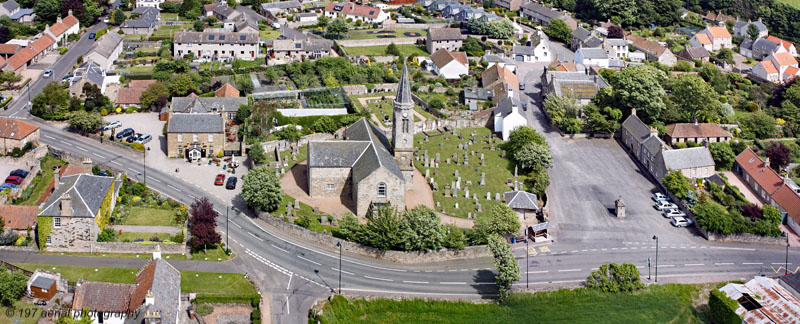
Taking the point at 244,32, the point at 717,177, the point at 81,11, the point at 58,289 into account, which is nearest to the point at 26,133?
the point at 58,289

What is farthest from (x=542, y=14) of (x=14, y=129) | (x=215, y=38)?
(x=14, y=129)

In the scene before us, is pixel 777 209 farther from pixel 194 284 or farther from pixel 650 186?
pixel 194 284

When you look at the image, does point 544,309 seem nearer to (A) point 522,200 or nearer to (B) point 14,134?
(A) point 522,200

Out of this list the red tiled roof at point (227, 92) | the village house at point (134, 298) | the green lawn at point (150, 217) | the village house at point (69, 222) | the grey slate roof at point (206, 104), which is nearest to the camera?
the village house at point (134, 298)

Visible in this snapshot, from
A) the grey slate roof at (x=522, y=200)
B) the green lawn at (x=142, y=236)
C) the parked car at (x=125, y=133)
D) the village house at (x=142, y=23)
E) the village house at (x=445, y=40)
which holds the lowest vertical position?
the village house at (x=142, y=23)

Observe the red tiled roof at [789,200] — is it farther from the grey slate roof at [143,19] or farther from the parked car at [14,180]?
the grey slate roof at [143,19]

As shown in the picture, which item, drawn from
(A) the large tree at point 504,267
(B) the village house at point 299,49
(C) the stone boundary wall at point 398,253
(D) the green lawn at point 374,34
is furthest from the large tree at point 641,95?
(D) the green lawn at point 374,34

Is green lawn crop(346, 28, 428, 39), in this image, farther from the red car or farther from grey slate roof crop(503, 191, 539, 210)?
grey slate roof crop(503, 191, 539, 210)

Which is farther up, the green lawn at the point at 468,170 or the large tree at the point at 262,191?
the large tree at the point at 262,191
